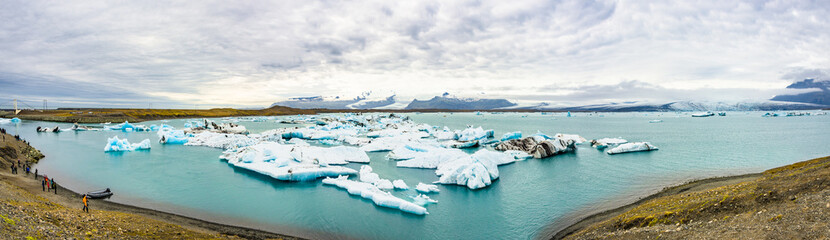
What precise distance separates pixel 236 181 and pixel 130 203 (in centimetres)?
409

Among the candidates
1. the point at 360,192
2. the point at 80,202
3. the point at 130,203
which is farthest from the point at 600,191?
the point at 80,202

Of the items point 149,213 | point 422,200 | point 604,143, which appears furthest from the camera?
point 604,143

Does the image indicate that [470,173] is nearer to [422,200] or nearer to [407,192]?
[407,192]

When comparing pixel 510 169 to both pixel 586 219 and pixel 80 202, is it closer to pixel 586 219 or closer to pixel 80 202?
pixel 586 219

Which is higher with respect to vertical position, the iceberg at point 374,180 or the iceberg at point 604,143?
the iceberg at point 604,143

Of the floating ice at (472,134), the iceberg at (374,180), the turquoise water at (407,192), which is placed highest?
the floating ice at (472,134)

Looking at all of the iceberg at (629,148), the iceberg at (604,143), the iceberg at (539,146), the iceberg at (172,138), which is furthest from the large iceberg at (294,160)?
the iceberg at (604,143)

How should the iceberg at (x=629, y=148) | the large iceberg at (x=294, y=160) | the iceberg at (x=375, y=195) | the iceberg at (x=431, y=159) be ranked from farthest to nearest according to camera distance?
the iceberg at (x=629, y=148)
the iceberg at (x=431, y=159)
the large iceberg at (x=294, y=160)
the iceberg at (x=375, y=195)

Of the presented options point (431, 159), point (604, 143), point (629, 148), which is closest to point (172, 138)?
point (431, 159)

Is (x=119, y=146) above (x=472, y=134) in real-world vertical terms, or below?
below

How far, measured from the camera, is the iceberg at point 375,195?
1079cm

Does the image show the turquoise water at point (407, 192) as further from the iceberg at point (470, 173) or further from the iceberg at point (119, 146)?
the iceberg at point (119, 146)

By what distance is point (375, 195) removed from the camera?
39.5ft

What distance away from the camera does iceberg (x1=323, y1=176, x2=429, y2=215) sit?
10.8 m
